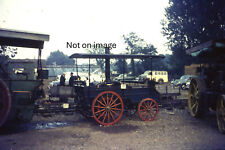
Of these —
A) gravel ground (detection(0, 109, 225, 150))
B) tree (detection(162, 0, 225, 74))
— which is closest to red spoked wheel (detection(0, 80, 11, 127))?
gravel ground (detection(0, 109, 225, 150))

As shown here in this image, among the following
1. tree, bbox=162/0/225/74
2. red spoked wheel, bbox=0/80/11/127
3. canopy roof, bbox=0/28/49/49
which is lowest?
red spoked wheel, bbox=0/80/11/127

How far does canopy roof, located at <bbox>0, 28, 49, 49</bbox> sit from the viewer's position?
5445 mm

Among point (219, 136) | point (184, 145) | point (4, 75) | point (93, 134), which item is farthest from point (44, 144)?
point (219, 136)

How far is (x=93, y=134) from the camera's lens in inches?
235

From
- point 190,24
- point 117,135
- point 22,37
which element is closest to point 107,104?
point 117,135

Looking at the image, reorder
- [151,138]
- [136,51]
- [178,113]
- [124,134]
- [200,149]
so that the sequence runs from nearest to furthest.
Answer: [200,149] → [151,138] → [124,134] → [178,113] → [136,51]

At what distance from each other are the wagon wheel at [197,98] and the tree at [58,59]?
233ft

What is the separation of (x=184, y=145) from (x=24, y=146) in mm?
3676

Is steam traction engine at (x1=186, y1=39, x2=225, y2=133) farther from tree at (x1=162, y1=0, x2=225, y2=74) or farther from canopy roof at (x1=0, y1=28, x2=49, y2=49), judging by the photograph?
tree at (x1=162, y1=0, x2=225, y2=74)

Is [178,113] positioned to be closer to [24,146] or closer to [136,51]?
[24,146]

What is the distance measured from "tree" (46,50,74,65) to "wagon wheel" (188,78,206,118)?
71.0 meters

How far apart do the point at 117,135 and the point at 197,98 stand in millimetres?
3461

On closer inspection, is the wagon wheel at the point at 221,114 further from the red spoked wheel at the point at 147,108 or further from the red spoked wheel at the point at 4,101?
the red spoked wheel at the point at 4,101

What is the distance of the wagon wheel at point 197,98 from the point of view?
7.06 meters
